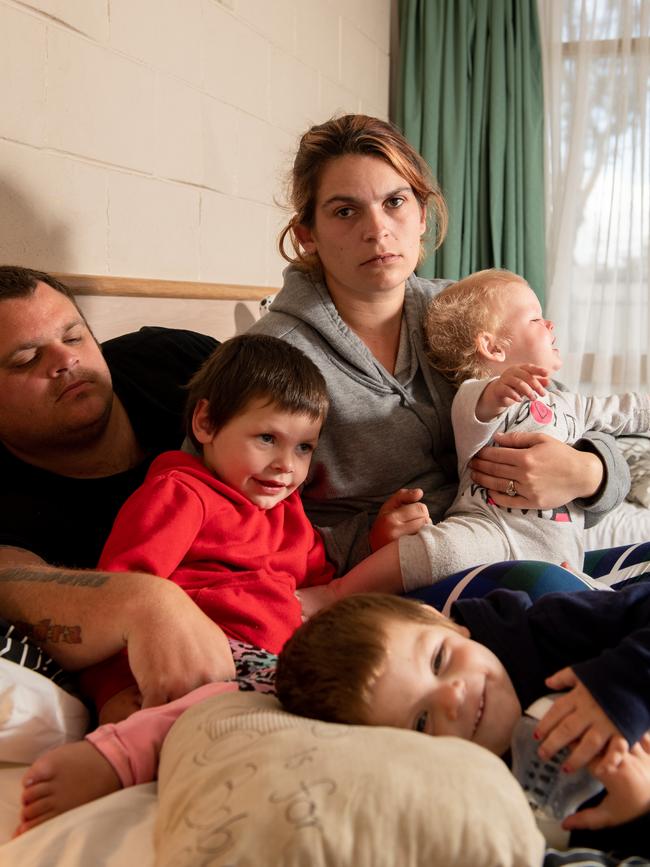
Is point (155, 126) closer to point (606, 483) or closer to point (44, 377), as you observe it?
point (44, 377)

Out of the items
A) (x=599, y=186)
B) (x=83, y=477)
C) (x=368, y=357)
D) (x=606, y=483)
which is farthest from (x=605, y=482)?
(x=599, y=186)

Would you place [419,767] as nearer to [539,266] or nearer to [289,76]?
[289,76]

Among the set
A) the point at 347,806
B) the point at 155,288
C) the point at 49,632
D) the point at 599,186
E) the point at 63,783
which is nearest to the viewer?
the point at 347,806

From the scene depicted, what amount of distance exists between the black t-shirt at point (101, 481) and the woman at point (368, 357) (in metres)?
0.25

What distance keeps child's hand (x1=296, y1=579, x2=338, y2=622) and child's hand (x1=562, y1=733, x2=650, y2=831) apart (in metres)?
0.72

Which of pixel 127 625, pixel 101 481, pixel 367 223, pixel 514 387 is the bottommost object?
pixel 127 625

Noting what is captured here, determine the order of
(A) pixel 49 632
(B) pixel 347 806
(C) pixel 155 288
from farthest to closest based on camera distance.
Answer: (C) pixel 155 288 < (A) pixel 49 632 < (B) pixel 347 806

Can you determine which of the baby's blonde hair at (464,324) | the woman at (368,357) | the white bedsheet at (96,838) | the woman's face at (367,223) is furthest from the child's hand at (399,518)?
the white bedsheet at (96,838)

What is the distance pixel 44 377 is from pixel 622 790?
120 cm

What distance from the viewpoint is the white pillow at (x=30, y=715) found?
109cm

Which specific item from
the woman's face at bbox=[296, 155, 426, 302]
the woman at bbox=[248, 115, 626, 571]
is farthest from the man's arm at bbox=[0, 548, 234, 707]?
the woman's face at bbox=[296, 155, 426, 302]

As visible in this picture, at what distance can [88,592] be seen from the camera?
49.2 inches

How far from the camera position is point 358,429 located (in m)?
1.82

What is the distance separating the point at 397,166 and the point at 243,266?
1.12 metres
